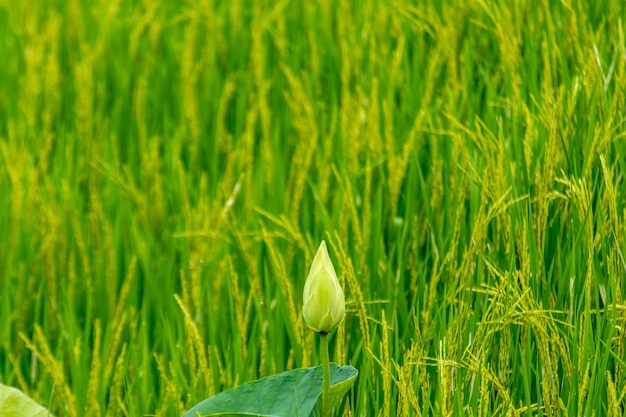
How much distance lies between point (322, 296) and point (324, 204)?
30.3 inches

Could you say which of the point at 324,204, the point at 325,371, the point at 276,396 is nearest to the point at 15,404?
the point at 276,396

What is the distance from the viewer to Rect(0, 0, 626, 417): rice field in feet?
4.44

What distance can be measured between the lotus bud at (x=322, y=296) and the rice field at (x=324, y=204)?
5.0 inches

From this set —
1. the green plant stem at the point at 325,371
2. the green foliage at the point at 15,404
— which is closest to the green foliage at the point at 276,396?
the green plant stem at the point at 325,371

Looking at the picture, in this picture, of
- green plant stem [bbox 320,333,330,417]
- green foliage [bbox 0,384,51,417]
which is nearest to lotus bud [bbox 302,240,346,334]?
green plant stem [bbox 320,333,330,417]

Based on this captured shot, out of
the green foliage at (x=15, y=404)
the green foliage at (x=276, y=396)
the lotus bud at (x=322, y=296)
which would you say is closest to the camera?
the lotus bud at (x=322, y=296)

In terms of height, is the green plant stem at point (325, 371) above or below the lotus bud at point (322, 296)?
below

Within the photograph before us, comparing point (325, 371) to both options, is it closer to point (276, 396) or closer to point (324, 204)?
point (276, 396)

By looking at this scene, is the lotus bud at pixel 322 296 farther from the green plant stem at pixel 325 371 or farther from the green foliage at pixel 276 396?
the green foliage at pixel 276 396

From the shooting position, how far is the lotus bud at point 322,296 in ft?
3.51

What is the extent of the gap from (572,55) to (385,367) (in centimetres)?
100

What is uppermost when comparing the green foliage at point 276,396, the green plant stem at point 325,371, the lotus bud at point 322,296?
the lotus bud at point 322,296

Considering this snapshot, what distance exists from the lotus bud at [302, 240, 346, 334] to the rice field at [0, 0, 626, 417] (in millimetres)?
127

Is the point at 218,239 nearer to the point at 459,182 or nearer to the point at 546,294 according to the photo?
the point at 459,182
